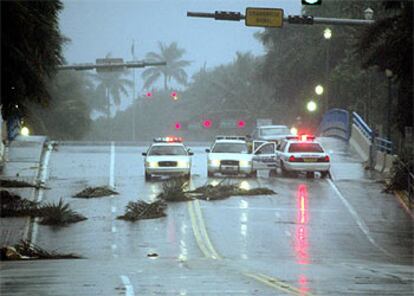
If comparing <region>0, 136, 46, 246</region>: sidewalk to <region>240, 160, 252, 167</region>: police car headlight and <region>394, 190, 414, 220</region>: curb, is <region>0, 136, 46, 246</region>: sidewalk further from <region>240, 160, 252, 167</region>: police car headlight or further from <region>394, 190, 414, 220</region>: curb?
<region>394, 190, 414, 220</region>: curb

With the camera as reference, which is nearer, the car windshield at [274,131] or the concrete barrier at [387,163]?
the concrete barrier at [387,163]

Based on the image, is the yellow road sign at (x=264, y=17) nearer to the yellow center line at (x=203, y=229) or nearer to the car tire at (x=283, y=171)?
the yellow center line at (x=203, y=229)

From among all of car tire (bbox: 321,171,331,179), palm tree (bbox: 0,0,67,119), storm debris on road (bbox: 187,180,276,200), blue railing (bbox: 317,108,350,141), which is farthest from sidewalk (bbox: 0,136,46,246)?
blue railing (bbox: 317,108,350,141)

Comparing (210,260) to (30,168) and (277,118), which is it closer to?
(30,168)

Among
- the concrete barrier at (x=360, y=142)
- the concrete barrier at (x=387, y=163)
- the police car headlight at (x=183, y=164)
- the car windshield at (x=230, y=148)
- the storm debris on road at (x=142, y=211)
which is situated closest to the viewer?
the storm debris on road at (x=142, y=211)

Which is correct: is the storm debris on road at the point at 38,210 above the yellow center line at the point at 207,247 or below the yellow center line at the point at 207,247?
above

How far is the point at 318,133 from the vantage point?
63.4 meters

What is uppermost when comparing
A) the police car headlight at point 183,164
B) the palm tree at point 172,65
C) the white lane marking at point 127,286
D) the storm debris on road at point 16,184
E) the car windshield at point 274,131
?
the palm tree at point 172,65

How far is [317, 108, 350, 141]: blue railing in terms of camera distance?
5534 centimetres

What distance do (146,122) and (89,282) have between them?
131m

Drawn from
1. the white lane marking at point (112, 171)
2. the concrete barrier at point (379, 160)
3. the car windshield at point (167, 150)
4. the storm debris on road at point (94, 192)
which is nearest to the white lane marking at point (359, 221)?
the concrete barrier at point (379, 160)

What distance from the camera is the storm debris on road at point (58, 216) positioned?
26.3 metres

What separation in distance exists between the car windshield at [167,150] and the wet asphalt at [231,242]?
1.34 m

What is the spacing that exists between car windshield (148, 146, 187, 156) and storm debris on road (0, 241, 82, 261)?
17474 mm
